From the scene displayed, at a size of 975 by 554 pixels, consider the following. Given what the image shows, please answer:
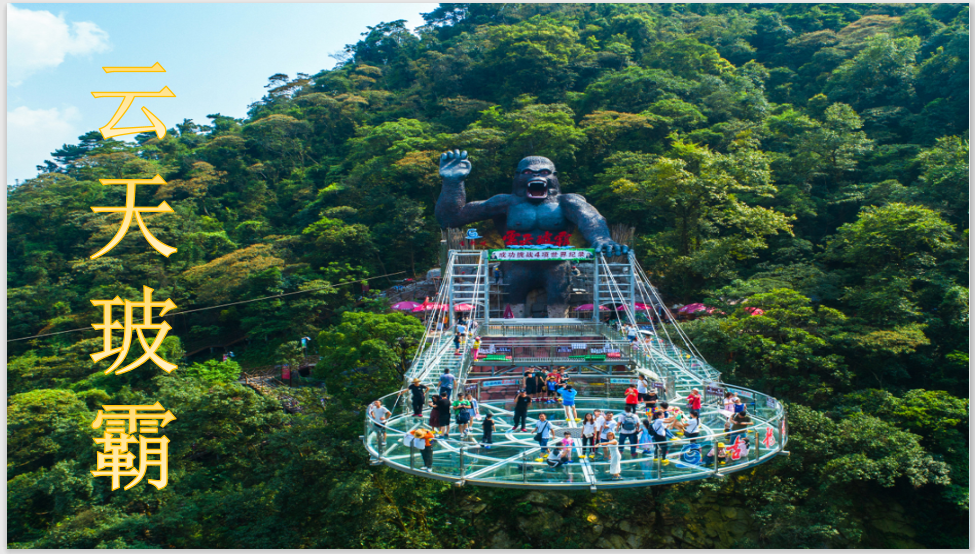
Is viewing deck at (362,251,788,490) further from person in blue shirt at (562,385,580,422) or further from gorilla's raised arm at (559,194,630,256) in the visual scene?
gorilla's raised arm at (559,194,630,256)

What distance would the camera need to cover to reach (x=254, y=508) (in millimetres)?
14211

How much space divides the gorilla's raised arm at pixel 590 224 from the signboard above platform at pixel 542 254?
38 cm

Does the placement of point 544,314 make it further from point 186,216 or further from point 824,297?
point 186,216

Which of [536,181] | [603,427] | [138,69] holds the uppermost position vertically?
[138,69]

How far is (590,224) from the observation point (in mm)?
17953

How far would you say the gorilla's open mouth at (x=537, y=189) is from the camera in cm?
1864

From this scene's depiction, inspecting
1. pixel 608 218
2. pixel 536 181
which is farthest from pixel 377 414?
pixel 608 218

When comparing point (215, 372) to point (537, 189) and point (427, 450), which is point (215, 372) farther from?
point (427, 450)

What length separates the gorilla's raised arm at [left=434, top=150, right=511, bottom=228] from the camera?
62.7ft

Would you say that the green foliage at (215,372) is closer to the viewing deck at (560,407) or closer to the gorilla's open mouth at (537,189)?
the viewing deck at (560,407)

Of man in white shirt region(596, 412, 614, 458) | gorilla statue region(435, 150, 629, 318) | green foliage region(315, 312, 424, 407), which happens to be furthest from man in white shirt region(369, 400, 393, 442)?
gorilla statue region(435, 150, 629, 318)

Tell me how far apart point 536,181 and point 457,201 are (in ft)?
8.02

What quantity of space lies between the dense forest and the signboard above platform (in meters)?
3.53

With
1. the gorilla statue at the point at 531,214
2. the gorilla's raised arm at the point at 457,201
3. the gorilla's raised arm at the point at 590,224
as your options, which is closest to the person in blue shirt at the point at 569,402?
the gorilla's raised arm at the point at 590,224
